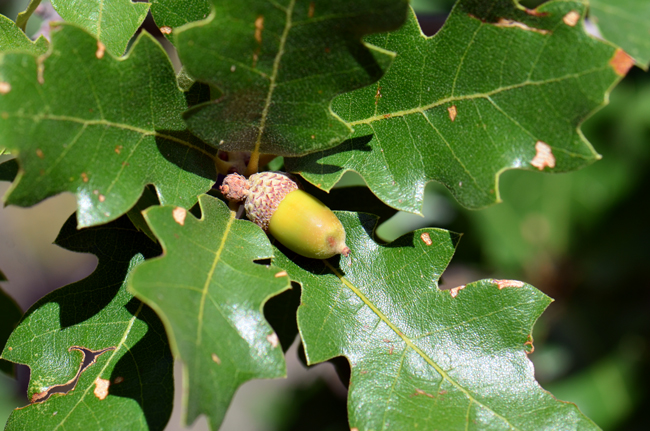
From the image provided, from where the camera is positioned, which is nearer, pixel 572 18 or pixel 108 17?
pixel 572 18

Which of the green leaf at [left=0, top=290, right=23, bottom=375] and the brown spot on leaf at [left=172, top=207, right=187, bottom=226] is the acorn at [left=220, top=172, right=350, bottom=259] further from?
the green leaf at [left=0, top=290, right=23, bottom=375]

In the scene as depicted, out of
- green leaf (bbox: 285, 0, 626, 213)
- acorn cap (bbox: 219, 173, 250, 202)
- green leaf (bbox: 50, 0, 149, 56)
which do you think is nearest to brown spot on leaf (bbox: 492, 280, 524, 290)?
green leaf (bbox: 285, 0, 626, 213)

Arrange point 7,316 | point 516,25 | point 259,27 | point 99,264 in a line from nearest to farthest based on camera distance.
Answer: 1. point 259,27
2. point 516,25
3. point 99,264
4. point 7,316

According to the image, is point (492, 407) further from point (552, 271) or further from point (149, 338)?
point (552, 271)

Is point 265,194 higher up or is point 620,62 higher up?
point 620,62

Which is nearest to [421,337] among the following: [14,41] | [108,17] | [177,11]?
[177,11]

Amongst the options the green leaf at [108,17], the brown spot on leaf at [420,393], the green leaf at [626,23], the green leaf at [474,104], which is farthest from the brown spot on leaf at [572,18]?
the green leaf at [108,17]

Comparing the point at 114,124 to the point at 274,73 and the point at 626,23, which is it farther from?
the point at 626,23

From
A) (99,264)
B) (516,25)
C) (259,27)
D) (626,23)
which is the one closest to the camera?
(259,27)
